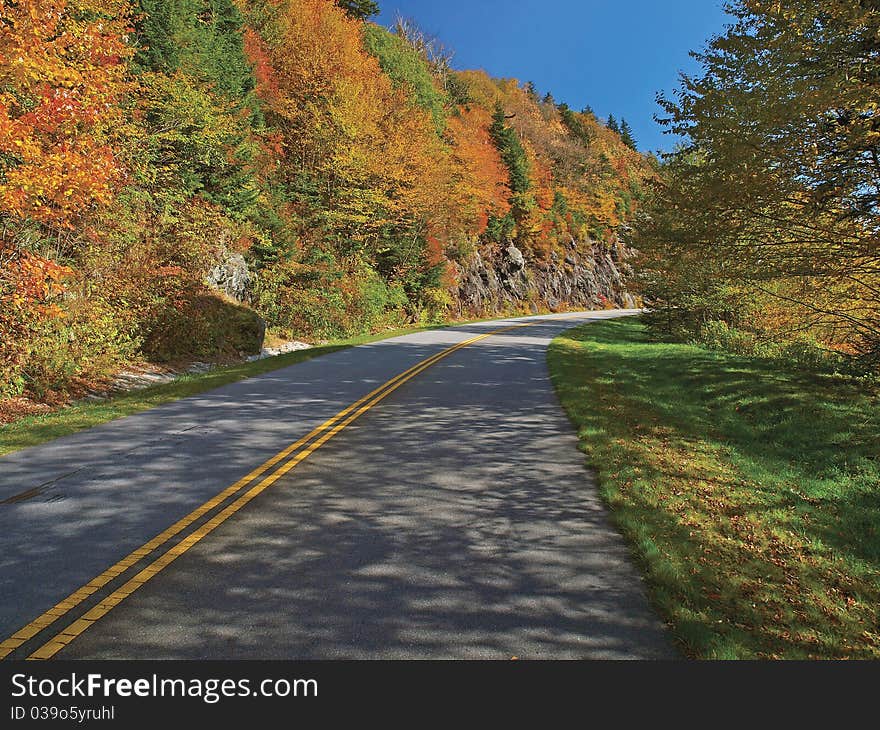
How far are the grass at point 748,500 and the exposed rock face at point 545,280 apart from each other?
35.0 meters

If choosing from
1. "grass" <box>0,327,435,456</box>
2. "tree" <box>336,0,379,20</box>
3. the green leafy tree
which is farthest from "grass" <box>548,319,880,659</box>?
"tree" <box>336,0,379,20</box>

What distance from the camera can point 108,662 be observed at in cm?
325

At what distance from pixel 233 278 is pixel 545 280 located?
42.9 m

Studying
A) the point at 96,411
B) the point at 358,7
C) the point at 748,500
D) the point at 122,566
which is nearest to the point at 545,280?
the point at 358,7

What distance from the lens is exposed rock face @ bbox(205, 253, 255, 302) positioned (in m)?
21.6

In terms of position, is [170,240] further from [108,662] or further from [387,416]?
[108,662]

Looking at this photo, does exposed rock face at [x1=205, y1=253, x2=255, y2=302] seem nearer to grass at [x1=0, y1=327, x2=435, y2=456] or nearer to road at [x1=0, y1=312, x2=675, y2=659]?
grass at [x1=0, y1=327, x2=435, y2=456]

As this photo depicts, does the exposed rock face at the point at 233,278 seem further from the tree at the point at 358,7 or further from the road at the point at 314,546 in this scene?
the tree at the point at 358,7

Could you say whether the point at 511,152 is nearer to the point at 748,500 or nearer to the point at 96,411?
the point at 96,411

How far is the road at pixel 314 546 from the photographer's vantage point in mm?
3525

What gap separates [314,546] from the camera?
15.9 feet

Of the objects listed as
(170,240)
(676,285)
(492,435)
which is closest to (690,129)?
(492,435)

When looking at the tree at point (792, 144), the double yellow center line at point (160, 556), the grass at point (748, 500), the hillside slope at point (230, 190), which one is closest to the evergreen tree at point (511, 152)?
the hillside slope at point (230, 190)

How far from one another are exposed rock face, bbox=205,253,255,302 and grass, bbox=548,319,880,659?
45.2 ft
